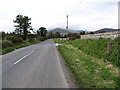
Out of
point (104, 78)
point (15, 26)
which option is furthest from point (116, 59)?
point (15, 26)

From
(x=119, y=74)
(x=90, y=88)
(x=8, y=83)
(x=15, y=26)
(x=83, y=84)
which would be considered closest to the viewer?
(x=90, y=88)

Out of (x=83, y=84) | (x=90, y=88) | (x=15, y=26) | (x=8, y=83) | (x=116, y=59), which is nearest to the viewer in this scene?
(x=90, y=88)

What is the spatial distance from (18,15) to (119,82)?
72.7 metres

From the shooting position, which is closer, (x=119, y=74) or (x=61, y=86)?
(x=61, y=86)

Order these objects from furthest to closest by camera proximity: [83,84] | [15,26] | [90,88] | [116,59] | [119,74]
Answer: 1. [15,26]
2. [116,59]
3. [119,74]
4. [83,84]
5. [90,88]

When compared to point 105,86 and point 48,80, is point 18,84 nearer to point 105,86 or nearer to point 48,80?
point 48,80

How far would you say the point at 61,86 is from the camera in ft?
19.4

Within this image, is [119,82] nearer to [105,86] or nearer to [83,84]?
[105,86]

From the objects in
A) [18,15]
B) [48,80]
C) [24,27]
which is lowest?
[48,80]

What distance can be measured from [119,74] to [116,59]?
2573mm

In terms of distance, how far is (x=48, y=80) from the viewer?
22.3ft

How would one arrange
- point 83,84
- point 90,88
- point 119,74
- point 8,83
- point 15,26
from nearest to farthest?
point 90,88
point 83,84
point 8,83
point 119,74
point 15,26

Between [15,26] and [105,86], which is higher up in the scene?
[15,26]

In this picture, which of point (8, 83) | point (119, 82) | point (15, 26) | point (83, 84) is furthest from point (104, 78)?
point (15, 26)
